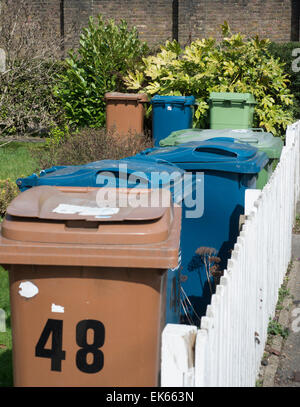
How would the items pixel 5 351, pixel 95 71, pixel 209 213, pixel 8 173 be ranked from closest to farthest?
pixel 5 351 → pixel 209 213 → pixel 8 173 → pixel 95 71

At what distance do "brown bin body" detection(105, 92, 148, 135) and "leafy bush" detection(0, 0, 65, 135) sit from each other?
64.1 inches

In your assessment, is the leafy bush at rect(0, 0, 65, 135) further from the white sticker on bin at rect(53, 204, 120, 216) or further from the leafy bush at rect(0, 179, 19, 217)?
the white sticker on bin at rect(53, 204, 120, 216)

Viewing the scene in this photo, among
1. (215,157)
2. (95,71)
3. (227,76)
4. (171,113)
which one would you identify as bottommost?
(215,157)

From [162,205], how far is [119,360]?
82 cm

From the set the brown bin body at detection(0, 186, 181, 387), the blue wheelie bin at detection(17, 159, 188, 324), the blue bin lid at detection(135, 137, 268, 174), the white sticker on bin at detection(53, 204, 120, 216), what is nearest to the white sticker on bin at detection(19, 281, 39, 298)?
the brown bin body at detection(0, 186, 181, 387)

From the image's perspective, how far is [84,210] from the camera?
9.80ft

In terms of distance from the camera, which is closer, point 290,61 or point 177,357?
point 177,357

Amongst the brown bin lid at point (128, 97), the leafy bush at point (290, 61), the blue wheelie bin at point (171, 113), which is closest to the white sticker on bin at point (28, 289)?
the blue wheelie bin at point (171, 113)

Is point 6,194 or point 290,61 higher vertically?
point 290,61

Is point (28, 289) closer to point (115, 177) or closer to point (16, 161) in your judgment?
point (115, 177)

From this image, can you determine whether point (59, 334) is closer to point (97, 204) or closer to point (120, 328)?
point (120, 328)

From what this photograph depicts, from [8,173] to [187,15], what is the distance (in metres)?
10.6

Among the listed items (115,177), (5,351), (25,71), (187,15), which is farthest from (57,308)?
(187,15)
